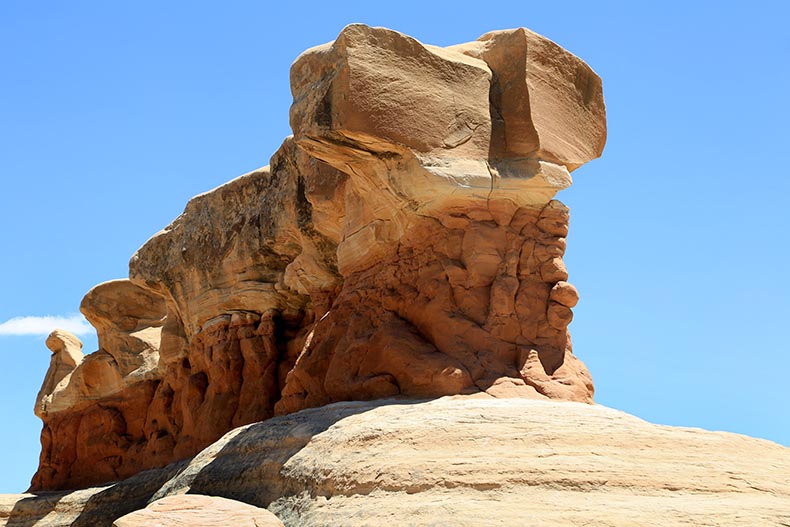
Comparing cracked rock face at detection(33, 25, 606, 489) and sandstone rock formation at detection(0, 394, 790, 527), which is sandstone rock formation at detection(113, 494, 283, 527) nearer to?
sandstone rock formation at detection(0, 394, 790, 527)

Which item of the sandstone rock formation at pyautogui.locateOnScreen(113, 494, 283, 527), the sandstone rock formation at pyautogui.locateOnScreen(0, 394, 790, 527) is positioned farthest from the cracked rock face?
the sandstone rock formation at pyautogui.locateOnScreen(113, 494, 283, 527)

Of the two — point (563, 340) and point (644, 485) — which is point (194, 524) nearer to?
point (644, 485)

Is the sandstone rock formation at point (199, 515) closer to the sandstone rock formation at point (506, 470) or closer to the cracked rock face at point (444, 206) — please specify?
the sandstone rock formation at point (506, 470)

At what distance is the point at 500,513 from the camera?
7973mm

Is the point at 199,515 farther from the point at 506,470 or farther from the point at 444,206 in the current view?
the point at 444,206

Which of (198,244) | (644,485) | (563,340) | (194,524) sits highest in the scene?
(198,244)

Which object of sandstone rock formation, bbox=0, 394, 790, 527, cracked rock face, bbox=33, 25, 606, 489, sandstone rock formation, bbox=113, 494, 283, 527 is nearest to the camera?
sandstone rock formation, bbox=0, 394, 790, 527

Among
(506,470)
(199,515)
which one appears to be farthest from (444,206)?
(199,515)

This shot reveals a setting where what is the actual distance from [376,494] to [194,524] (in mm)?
1679

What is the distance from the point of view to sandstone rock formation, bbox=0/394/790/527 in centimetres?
793

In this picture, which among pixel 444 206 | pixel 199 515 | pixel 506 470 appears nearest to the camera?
pixel 506 470

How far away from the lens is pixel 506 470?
845cm

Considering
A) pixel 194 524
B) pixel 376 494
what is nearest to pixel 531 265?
pixel 376 494

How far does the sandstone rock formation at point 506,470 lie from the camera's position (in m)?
7.93
